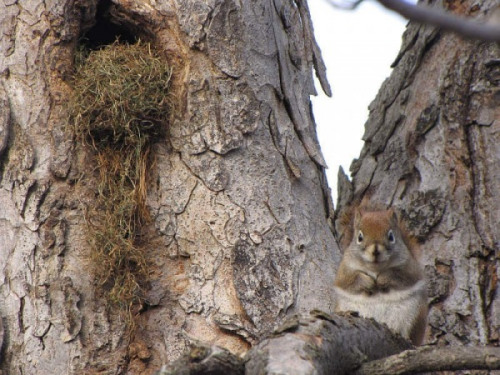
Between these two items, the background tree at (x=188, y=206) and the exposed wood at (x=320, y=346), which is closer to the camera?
the exposed wood at (x=320, y=346)

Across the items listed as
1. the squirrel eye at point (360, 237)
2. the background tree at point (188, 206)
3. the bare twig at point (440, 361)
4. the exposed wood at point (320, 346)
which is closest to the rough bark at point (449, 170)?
the background tree at point (188, 206)

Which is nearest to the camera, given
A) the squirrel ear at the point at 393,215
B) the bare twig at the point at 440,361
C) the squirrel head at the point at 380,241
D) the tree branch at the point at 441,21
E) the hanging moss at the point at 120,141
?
the tree branch at the point at 441,21

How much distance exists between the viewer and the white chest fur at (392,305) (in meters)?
3.26

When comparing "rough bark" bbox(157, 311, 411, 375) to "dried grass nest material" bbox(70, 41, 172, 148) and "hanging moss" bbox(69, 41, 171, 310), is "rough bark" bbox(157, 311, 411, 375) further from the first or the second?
"dried grass nest material" bbox(70, 41, 172, 148)

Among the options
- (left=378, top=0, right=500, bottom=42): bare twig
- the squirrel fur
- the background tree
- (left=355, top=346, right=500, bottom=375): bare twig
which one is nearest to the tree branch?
(left=378, top=0, right=500, bottom=42): bare twig

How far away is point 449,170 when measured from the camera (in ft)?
11.9

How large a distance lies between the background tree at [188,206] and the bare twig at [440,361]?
0.99 meters

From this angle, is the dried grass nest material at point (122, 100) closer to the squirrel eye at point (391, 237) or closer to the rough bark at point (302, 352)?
the squirrel eye at point (391, 237)

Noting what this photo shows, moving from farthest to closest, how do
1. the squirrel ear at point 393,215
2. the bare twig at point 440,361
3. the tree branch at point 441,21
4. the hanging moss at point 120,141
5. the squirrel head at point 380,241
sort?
the squirrel ear at point 393,215
the squirrel head at point 380,241
the hanging moss at point 120,141
the bare twig at point 440,361
the tree branch at point 441,21

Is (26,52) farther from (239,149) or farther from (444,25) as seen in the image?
(444,25)

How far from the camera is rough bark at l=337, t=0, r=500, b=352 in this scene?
343 cm

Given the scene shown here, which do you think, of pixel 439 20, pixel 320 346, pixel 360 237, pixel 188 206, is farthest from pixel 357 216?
pixel 439 20

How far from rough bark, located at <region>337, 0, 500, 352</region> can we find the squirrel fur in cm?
17

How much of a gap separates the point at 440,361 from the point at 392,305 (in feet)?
4.84
